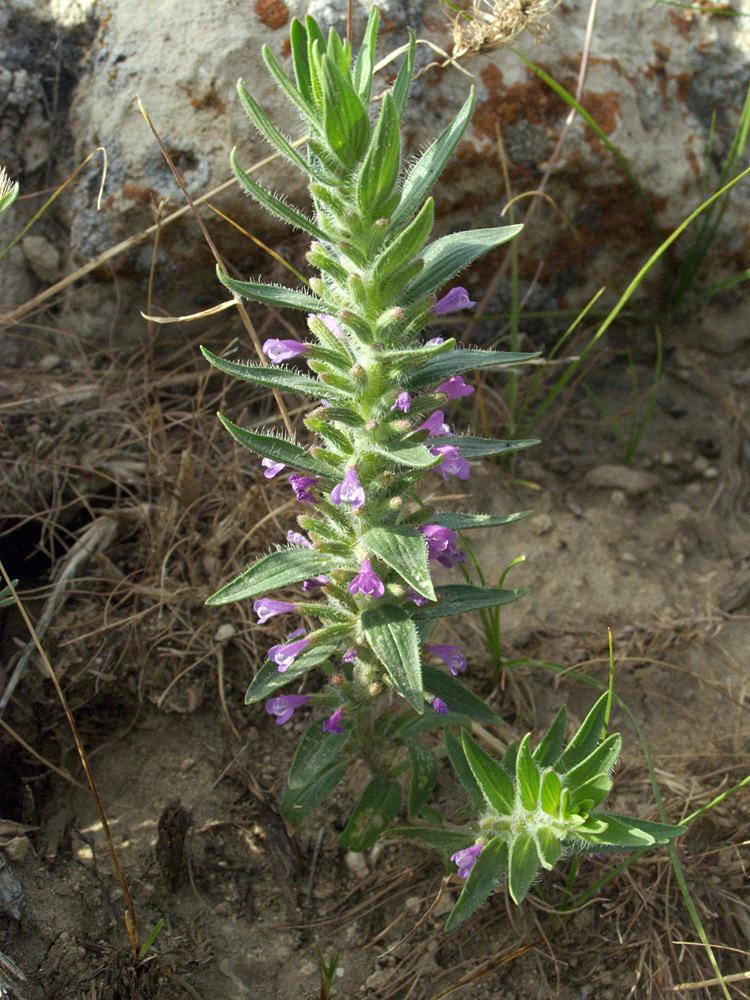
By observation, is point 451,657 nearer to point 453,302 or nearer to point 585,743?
point 585,743

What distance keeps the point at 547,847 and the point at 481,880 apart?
0.22 metres

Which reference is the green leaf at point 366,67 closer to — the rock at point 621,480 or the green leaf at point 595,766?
the green leaf at point 595,766

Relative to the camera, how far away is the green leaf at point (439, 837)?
2166mm

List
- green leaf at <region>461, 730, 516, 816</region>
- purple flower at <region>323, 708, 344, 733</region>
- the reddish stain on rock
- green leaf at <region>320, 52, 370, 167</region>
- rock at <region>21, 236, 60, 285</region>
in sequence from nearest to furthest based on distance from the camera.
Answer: green leaf at <region>320, 52, 370, 167</region>, green leaf at <region>461, 730, 516, 816</region>, purple flower at <region>323, 708, 344, 733</region>, the reddish stain on rock, rock at <region>21, 236, 60, 285</region>

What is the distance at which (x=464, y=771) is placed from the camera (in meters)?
2.23

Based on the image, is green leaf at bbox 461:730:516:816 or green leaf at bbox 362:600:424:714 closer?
green leaf at bbox 362:600:424:714

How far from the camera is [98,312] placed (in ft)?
11.3

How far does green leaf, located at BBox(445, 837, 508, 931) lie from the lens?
6.40 ft

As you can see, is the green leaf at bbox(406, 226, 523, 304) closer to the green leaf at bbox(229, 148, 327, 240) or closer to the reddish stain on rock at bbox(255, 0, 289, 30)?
the green leaf at bbox(229, 148, 327, 240)

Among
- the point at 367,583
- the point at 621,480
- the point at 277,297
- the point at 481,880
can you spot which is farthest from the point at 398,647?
the point at 621,480

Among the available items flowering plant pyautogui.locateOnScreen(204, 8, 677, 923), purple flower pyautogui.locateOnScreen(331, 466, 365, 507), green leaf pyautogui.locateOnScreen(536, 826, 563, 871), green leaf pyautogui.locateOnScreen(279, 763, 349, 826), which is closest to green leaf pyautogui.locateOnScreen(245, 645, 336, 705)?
flowering plant pyautogui.locateOnScreen(204, 8, 677, 923)

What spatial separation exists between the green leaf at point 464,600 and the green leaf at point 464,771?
15.4 inches

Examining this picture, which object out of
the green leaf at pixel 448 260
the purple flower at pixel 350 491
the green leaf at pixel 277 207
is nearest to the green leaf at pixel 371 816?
the purple flower at pixel 350 491

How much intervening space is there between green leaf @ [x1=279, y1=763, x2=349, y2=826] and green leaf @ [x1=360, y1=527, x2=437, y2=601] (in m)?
0.78
